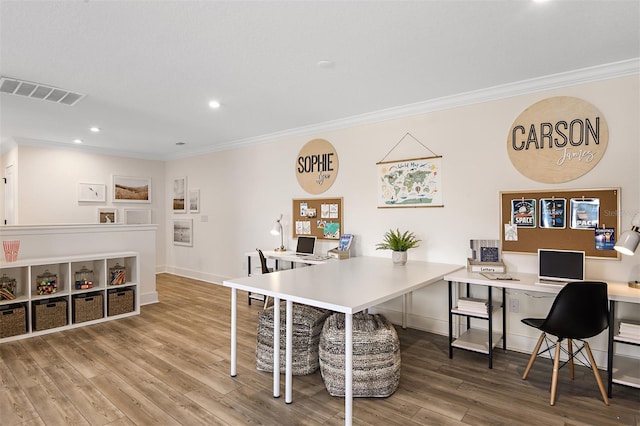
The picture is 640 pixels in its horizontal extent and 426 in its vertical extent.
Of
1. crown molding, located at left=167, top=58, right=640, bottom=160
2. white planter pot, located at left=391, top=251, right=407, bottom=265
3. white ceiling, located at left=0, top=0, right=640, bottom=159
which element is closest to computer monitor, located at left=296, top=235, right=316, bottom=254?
white planter pot, located at left=391, top=251, right=407, bottom=265

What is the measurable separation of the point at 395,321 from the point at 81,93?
412 centimetres

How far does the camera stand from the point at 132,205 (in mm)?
6914

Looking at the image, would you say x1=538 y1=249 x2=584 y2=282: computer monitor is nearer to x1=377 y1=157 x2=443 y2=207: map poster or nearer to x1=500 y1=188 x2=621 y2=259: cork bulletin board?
x1=500 y1=188 x2=621 y2=259: cork bulletin board

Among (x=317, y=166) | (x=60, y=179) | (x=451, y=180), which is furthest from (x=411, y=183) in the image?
(x=60, y=179)

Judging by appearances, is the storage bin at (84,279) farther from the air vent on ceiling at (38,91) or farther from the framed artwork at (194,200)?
the framed artwork at (194,200)

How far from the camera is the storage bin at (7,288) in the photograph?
359cm

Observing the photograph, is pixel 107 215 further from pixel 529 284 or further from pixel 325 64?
pixel 529 284

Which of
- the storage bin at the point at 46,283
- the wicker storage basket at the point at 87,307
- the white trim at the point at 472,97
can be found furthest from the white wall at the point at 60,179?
the wicker storage basket at the point at 87,307

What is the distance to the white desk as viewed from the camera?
204 centimetres

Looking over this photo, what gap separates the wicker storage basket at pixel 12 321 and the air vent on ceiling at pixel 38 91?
217 cm

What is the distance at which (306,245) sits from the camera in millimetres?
4746

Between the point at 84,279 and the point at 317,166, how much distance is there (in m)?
3.18

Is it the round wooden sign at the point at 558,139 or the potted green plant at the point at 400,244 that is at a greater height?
the round wooden sign at the point at 558,139

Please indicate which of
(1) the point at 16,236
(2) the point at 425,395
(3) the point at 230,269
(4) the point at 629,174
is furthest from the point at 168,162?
(4) the point at 629,174
